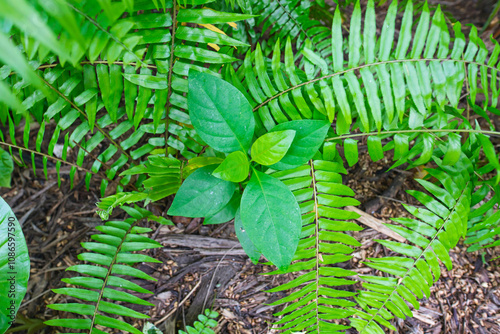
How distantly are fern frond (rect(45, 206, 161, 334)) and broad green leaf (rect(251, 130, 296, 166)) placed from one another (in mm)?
688

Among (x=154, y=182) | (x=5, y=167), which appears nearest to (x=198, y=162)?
(x=154, y=182)

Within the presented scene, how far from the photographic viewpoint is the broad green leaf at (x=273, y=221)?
1190 mm

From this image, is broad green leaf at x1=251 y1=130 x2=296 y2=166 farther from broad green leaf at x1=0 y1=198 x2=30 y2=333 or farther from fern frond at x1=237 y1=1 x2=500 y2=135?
broad green leaf at x1=0 y1=198 x2=30 y2=333

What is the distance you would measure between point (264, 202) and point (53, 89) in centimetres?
113

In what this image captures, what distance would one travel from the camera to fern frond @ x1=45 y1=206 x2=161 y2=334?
1426mm

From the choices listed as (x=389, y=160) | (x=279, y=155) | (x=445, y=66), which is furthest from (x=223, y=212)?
(x=389, y=160)

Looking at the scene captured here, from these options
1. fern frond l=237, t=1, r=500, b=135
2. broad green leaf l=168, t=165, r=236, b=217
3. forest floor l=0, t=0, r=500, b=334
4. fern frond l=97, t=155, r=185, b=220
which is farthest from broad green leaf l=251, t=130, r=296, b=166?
forest floor l=0, t=0, r=500, b=334

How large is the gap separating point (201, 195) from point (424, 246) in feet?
3.82

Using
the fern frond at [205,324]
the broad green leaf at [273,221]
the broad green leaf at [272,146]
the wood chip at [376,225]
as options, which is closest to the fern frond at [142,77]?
the broad green leaf at [272,146]

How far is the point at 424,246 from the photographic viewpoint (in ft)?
5.17

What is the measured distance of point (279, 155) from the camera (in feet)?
4.03

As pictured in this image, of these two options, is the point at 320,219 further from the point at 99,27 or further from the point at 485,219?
the point at 99,27

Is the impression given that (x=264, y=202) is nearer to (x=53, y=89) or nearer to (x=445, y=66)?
(x=445, y=66)

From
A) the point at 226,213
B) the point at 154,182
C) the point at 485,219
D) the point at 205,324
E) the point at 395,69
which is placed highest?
the point at 395,69
